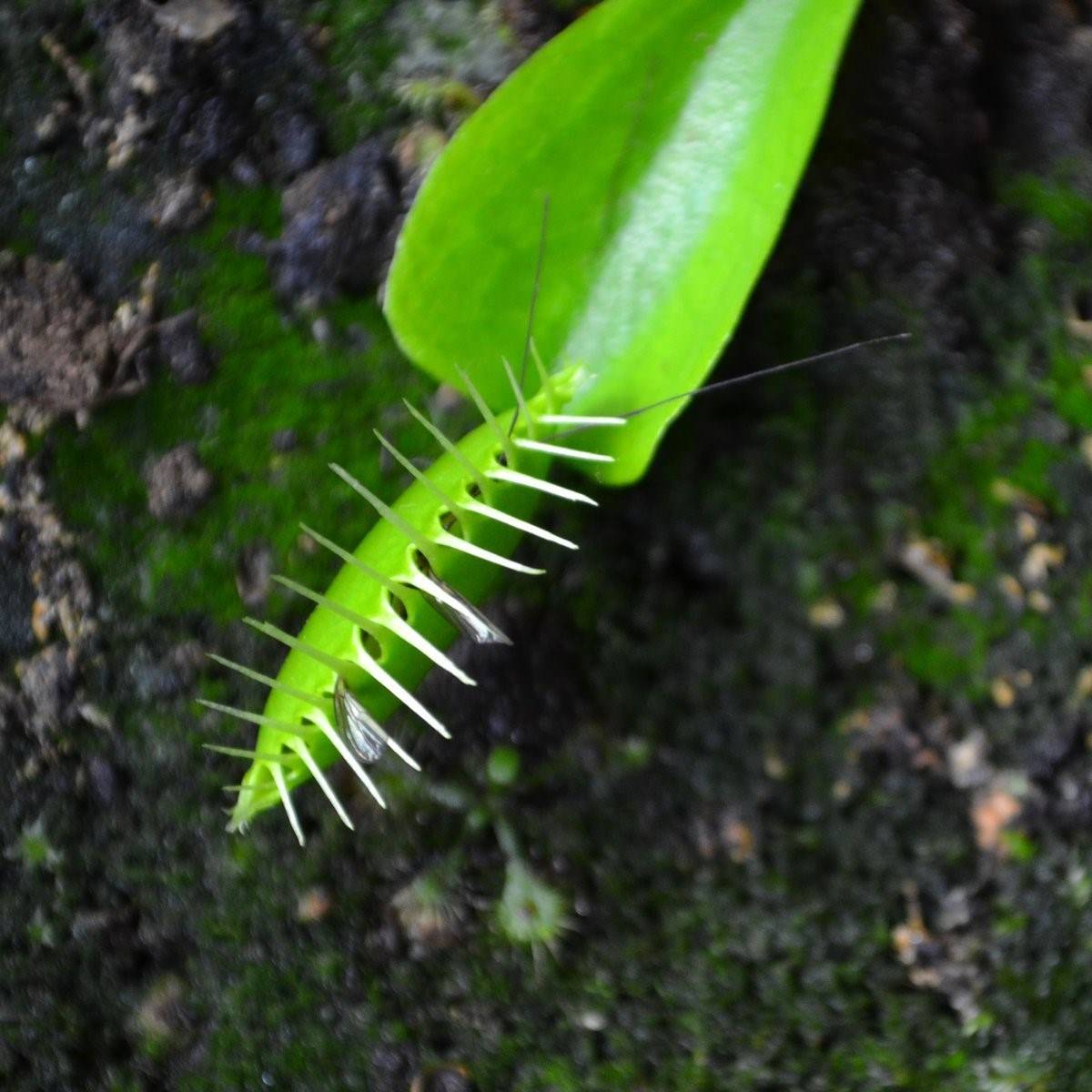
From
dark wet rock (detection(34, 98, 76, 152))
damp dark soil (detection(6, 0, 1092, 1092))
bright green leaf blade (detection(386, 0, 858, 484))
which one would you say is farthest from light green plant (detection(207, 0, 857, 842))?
dark wet rock (detection(34, 98, 76, 152))

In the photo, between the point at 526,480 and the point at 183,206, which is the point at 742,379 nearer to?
the point at 526,480

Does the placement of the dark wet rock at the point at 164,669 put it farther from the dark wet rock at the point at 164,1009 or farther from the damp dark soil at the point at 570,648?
the dark wet rock at the point at 164,1009

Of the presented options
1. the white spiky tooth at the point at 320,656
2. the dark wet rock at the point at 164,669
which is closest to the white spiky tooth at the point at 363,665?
the white spiky tooth at the point at 320,656

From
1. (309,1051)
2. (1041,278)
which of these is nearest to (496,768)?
(309,1051)

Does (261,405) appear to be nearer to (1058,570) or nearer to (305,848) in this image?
(305,848)

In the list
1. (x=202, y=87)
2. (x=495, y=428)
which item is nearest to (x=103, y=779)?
(x=495, y=428)

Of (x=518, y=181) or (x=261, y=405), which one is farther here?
(x=261, y=405)
